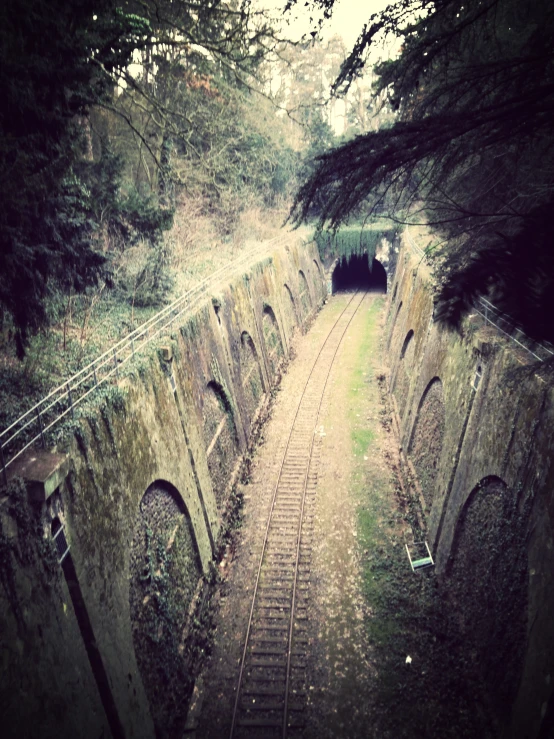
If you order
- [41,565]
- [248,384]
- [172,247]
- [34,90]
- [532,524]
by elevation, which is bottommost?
[248,384]

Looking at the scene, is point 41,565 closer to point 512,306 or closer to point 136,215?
point 512,306

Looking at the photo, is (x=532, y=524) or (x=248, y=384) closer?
(x=532, y=524)

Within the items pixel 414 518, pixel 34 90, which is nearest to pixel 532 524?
pixel 414 518

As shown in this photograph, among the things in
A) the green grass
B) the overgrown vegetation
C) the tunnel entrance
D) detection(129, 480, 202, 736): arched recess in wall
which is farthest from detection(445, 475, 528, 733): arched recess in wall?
the tunnel entrance

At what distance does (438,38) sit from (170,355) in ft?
26.3

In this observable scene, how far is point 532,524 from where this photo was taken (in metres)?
6.40

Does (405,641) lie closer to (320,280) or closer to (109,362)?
(109,362)

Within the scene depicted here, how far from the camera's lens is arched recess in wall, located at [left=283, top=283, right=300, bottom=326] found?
26.0m

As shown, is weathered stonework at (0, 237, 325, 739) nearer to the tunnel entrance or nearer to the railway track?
the railway track

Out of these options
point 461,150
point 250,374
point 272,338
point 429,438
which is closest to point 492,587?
point 429,438

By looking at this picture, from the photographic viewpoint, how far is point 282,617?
9883 millimetres

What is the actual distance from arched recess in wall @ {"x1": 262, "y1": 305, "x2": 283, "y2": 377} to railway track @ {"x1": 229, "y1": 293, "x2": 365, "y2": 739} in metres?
6.16

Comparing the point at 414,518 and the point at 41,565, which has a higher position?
the point at 41,565

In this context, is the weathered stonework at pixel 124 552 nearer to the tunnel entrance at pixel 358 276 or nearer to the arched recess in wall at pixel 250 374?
the arched recess in wall at pixel 250 374
